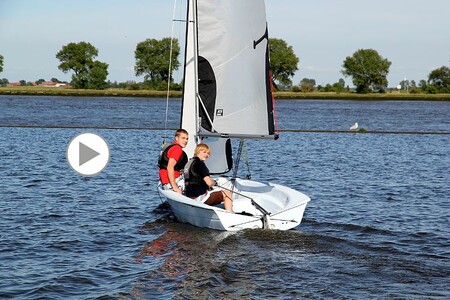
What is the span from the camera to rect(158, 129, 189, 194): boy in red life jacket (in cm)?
1580

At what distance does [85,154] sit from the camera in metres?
13.8

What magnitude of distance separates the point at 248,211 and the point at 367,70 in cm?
15244

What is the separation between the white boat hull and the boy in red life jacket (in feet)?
0.76

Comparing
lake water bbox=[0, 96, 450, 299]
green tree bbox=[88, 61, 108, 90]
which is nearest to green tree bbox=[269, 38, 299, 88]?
green tree bbox=[88, 61, 108, 90]

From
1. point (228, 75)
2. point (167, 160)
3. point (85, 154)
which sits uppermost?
point (228, 75)

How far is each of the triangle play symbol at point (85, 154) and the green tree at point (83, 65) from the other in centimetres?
14712

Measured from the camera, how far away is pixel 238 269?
40.4 ft

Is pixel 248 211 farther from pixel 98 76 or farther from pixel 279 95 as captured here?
pixel 98 76

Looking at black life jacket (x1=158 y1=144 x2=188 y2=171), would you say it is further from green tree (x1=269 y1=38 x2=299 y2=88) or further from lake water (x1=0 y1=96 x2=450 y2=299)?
green tree (x1=269 y1=38 x2=299 y2=88)

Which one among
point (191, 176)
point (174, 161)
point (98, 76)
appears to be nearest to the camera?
point (191, 176)

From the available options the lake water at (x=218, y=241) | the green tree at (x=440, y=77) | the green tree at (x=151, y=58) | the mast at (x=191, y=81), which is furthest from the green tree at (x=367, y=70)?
the mast at (x=191, y=81)

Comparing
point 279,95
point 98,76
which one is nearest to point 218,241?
point 279,95

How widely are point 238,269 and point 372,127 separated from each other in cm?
4652

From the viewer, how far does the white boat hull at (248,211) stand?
14.3 metres
